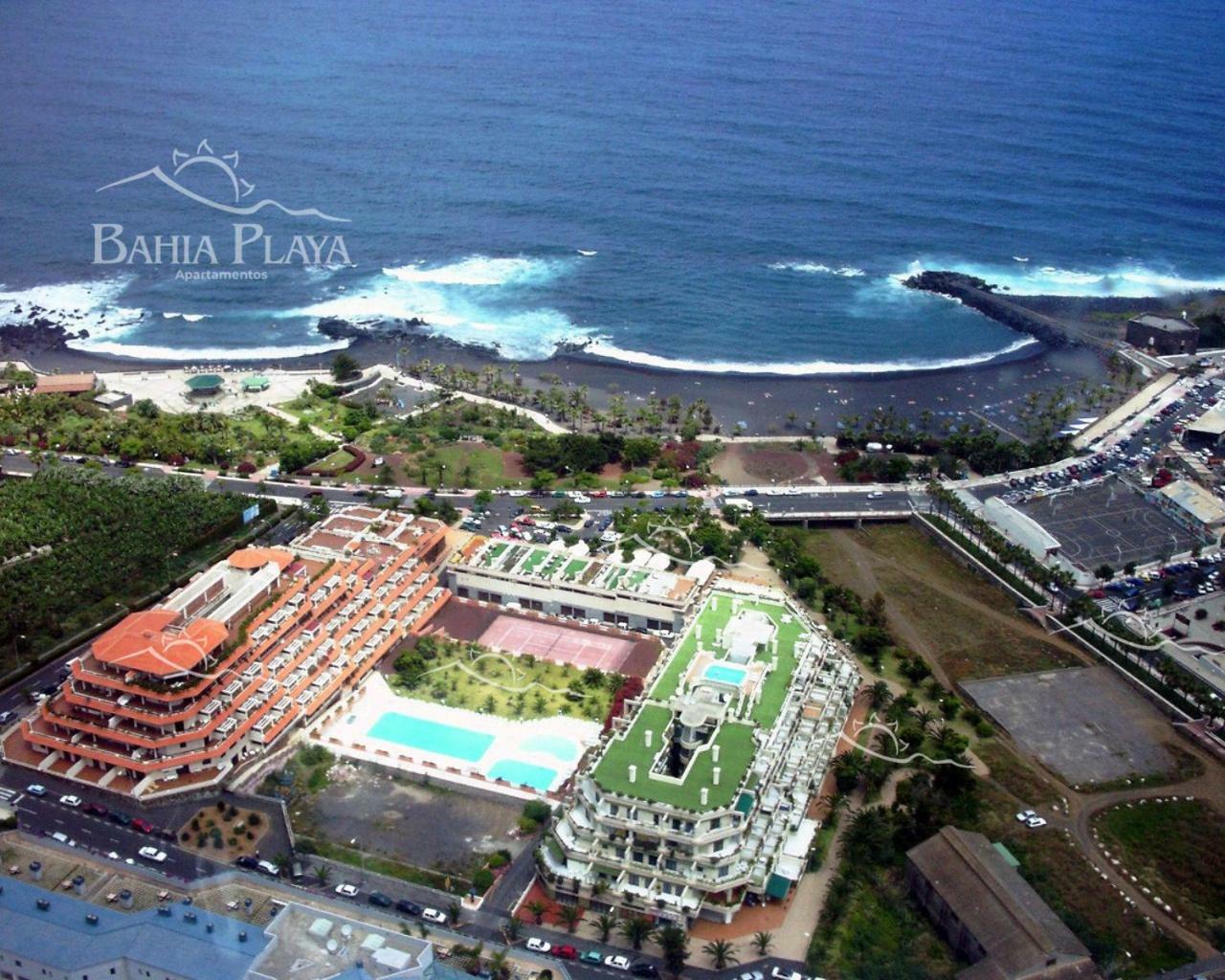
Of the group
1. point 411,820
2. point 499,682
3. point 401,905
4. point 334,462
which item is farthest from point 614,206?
point 401,905

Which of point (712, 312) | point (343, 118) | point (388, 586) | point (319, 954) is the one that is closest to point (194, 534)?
point (388, 586)

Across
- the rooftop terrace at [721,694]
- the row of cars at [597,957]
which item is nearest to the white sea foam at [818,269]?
the rooftop terrace at [721,694]

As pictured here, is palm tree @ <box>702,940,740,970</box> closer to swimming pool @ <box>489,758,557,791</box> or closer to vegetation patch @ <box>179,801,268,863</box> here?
swimming pool @ <box>489,758,557,791</box>

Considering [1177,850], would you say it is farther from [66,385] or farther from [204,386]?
[66,385]

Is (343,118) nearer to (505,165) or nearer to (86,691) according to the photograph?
(505,165)

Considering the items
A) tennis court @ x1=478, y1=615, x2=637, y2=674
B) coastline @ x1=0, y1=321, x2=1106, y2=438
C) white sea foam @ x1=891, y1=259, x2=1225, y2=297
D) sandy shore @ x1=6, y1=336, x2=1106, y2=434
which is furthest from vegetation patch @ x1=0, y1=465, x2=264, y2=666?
white sea foam @ x1=891, y1=259, x2=1225, y2=297

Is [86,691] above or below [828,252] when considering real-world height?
below
